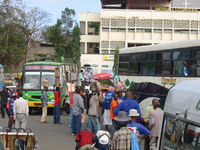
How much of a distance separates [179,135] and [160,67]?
9.66 metres

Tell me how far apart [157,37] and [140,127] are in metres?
41.8

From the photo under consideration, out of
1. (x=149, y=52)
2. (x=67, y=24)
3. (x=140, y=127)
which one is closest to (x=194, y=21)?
(x=67, y=24)

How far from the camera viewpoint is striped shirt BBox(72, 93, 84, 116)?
12398 mm

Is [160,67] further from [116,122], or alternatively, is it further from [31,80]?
[31,80]

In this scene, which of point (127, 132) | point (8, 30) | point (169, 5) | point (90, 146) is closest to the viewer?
point (127, 132)

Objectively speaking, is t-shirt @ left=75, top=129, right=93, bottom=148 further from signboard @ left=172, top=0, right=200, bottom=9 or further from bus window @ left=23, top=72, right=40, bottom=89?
signboard @ left=172, top=0, right=200, bottom=9

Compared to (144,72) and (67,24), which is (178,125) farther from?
(67,24)

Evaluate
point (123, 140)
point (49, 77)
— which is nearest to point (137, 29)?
point (49, 77)

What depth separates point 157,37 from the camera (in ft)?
156

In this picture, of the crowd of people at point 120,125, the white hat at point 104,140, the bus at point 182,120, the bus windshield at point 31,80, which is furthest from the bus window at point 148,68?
the bus at point 182,120

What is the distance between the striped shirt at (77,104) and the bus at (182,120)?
7.78m

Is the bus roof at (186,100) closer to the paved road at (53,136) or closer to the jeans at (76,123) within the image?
the paved road at (53,136)

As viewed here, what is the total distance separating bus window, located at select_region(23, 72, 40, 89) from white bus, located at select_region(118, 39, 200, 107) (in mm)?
6532

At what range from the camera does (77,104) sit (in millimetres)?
12500
